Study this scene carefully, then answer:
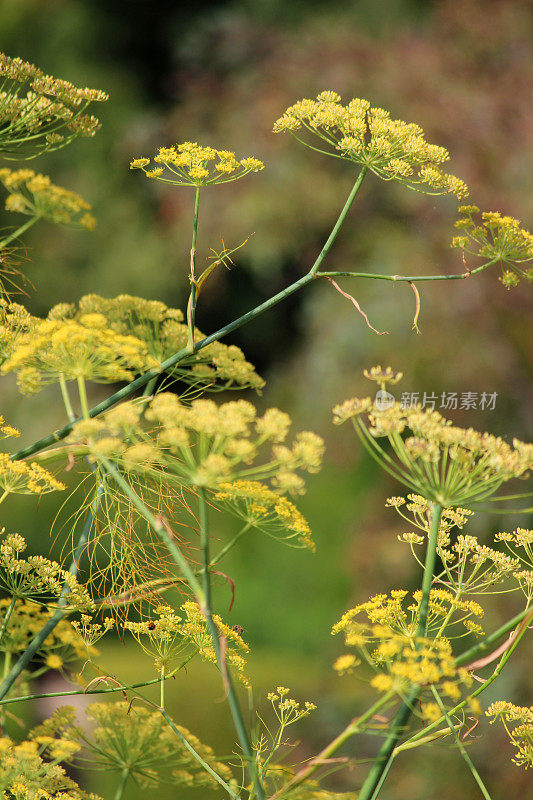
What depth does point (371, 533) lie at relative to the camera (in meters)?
2.31

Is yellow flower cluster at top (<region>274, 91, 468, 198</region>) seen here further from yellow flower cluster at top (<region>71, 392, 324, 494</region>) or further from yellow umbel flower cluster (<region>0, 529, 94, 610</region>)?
Answer: yellow umbel flower cluster (<region>0, 529, 94, 610</region>)

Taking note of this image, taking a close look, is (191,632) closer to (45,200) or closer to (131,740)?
(131,740)

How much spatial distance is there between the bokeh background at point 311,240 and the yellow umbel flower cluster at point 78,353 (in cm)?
107

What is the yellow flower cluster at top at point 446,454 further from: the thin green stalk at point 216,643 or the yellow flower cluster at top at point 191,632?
the yellow flower cluster at top at point 191,632

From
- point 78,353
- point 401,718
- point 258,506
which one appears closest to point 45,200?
point 78,353

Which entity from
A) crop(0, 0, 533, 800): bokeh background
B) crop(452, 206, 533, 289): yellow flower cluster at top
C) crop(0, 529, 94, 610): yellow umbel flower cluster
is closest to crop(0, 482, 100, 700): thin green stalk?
crop(0, 529, 94, 610): yellow umbel flower cluster

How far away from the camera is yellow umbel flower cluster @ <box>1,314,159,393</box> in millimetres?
424

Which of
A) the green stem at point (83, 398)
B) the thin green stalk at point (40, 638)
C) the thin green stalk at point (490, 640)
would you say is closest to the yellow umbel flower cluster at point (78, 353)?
the green stem at point (83, 398)

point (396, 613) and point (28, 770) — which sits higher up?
point (396, 613)

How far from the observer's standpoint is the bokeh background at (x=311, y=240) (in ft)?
6.95

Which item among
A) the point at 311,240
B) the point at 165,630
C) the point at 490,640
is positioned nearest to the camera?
the point at 490,640

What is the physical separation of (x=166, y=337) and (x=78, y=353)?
0.78 feet

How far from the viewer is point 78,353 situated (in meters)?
0.45

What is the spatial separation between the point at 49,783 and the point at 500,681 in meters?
1.67
